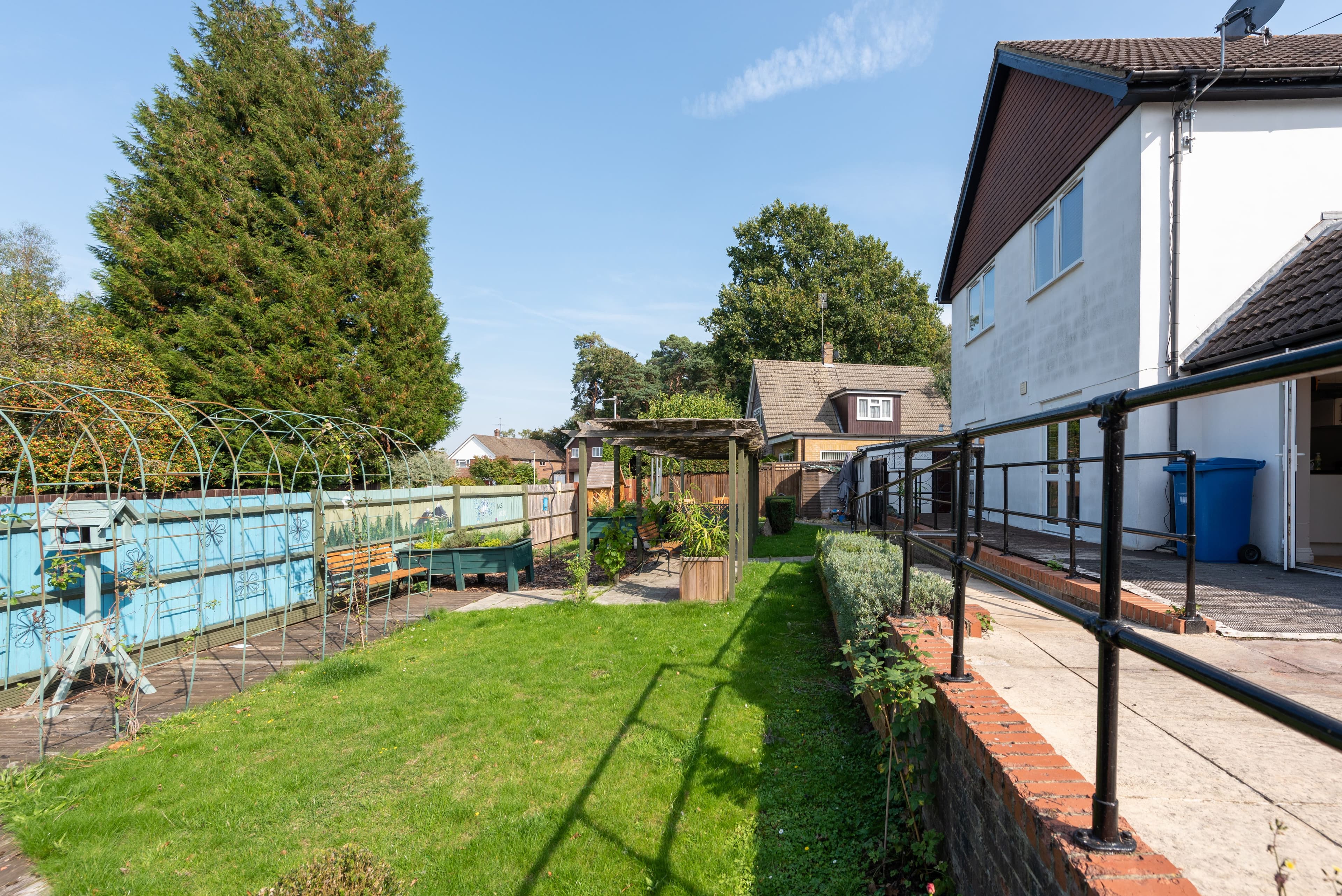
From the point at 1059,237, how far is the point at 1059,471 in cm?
374

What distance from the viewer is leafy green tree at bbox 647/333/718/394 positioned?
48.2 meters

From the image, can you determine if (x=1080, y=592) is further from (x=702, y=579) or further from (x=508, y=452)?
(x=508, y=452)

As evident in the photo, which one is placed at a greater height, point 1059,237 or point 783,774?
point 1059,237

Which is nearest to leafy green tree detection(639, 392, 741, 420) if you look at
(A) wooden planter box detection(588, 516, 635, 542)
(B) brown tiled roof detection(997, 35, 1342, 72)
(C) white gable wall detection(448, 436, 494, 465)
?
(A) wooden planter box detection(588, 516, 635, 542)

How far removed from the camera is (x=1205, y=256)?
279 inches

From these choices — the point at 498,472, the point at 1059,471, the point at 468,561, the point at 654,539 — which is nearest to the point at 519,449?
the point at 498,472

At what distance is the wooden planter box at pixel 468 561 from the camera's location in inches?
372

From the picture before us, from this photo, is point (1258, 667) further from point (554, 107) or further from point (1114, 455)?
point (554, 107)

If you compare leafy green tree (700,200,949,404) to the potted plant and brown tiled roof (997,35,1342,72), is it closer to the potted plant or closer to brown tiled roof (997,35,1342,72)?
brown tiled roof (997,35,1342,72)

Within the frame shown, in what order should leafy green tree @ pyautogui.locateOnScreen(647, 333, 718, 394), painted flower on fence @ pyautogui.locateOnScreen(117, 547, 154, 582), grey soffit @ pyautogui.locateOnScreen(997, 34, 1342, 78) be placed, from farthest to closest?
leafy green tree @ pyautogui.locateOnScreen(647, 333, 718, 394) → grey soffit @ pyautogui.locateOnScreen(997, 34, 1342, 78) → painted flower on fence @ pyautogui.locateOnScreen(117, 547, 154, 582)

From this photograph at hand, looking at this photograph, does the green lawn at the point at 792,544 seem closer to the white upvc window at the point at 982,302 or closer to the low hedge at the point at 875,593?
the white upvc window at the point at 982,302

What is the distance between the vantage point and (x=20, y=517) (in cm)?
467

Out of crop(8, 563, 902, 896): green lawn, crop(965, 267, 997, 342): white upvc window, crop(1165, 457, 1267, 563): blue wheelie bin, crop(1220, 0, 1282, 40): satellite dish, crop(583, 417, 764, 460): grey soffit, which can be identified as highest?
crop(1220, 0, 1282, 40): satellite dish

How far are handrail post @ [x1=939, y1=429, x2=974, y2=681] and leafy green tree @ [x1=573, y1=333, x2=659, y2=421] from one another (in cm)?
4602
